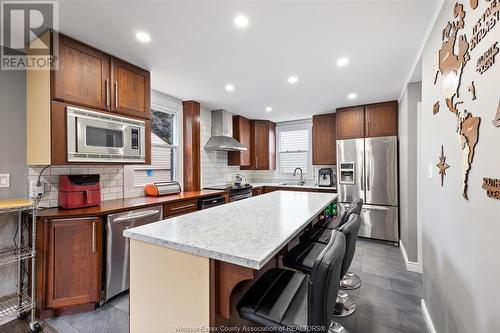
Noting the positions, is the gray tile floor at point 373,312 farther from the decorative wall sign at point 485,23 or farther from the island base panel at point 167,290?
the decorative wall sign at point 485,23

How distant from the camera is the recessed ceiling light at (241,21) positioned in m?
1.76

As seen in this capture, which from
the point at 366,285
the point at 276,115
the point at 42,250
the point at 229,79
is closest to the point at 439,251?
the point at 366,285

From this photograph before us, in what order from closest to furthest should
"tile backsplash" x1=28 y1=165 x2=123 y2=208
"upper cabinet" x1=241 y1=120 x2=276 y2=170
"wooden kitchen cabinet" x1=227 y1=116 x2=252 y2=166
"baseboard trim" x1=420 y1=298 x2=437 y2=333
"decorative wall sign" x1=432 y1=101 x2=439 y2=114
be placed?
"decorative wall sign" x1=432 y1=101 x2=439 y2=114 → "baseboard trim" x1=420 y1=298 x2=437 y2=333 → "tile backsplash" x1=28 y1=165 x2=123 y2=208 → "wooden kitchen cabinet" x1=227 y1=116 x2=252 y2=166 → "upper cabinet" x1=241 y1=120 x2=276 y2=170

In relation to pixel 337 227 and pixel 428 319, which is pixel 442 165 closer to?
pixel 337 227

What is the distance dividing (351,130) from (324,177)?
1.09 meters

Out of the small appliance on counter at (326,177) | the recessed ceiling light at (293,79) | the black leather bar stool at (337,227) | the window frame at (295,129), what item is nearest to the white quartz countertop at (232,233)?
the black leather bar stool at (337,227)

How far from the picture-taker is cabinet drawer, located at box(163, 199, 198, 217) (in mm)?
2676

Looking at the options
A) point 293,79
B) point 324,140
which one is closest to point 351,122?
point 324,140

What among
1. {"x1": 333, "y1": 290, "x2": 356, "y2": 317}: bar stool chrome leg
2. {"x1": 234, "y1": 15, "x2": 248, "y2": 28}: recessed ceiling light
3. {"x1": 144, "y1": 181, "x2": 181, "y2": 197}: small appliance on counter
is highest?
{"x1": 234, "y1": 15, "x2": 248, "y2": 28}: recessed ceiling light

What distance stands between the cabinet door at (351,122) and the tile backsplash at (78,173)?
374 centimetres

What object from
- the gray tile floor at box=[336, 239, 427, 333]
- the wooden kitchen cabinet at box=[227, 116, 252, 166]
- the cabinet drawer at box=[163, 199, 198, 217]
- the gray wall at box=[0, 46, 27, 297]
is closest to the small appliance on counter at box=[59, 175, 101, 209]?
the gray wall at box=[0, 46, 27, 297]

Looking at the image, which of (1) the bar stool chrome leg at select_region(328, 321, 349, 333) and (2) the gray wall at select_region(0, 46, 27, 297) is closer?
(1) the bar stool chrome leg at select_region(328, 321, 349, 333)

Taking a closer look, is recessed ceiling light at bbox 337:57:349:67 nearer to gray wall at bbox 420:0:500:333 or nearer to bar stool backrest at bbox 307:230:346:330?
gray wall at bbox 420:0:500:333

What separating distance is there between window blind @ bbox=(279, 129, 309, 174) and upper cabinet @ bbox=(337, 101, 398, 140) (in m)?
1.19
